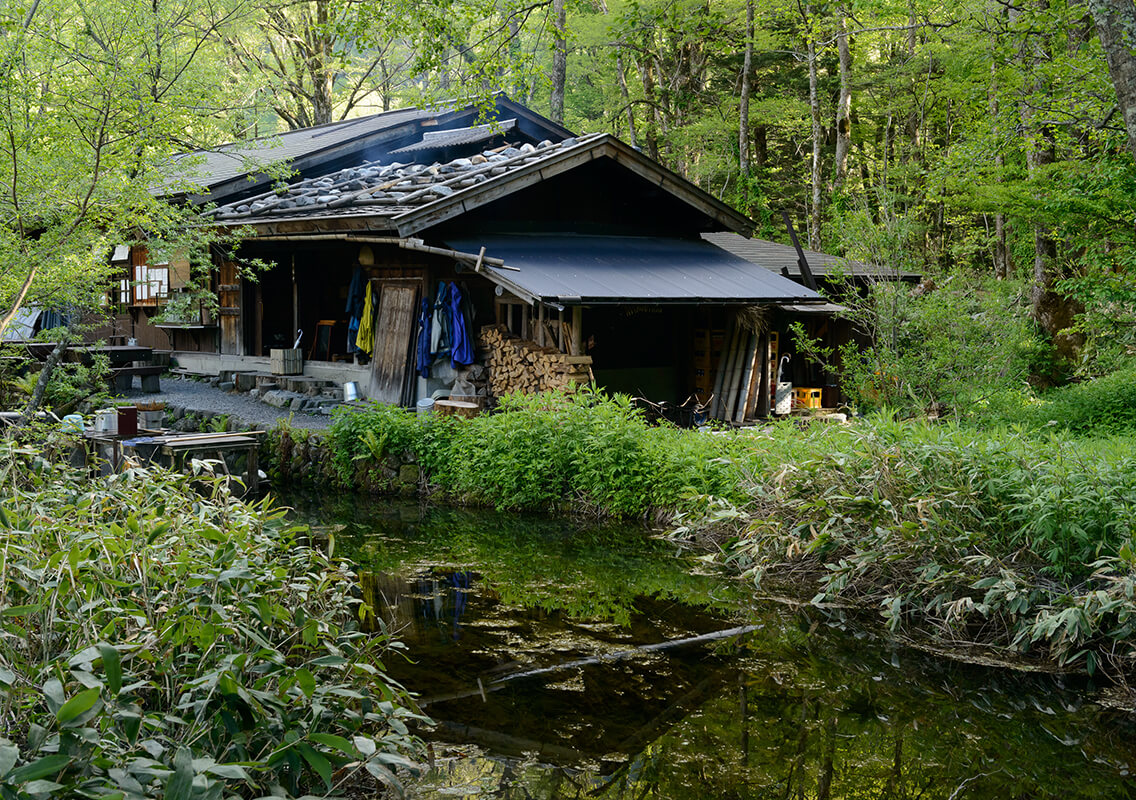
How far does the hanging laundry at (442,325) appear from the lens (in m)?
13.7

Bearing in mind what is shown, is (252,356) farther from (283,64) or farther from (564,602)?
(283,64)

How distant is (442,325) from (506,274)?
6.14ft

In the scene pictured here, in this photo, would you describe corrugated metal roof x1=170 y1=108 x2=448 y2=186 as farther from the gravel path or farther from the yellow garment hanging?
the gravel path

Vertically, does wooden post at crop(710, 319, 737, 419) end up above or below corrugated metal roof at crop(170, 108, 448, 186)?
below

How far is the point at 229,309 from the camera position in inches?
693

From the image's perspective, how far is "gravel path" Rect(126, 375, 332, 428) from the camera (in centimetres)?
1405

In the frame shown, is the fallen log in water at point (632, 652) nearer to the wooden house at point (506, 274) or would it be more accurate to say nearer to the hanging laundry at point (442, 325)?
the wooden house at point (506, 274)

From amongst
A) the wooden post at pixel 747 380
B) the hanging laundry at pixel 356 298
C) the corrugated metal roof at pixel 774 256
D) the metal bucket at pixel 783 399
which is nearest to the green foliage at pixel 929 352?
the wooden post at pixel 747 380

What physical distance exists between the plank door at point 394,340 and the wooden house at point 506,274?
0.9 inches

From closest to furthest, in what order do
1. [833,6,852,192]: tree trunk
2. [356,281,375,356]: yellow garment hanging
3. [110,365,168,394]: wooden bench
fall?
[356,281,375,356]: yellow garment hanging < [110,365,168,394]: wooden bench < [833,6,852,192]: tree trunk

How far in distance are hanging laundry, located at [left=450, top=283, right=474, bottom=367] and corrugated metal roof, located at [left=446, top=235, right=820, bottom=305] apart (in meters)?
0.84

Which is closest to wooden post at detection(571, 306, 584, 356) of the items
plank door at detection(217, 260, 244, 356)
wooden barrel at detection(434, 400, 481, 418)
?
wooden barrel at detection(434, 400, 481, 418)

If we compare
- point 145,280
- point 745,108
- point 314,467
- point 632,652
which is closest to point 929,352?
→ point 632,652

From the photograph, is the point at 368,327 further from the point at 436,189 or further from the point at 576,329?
the point at 576,329
